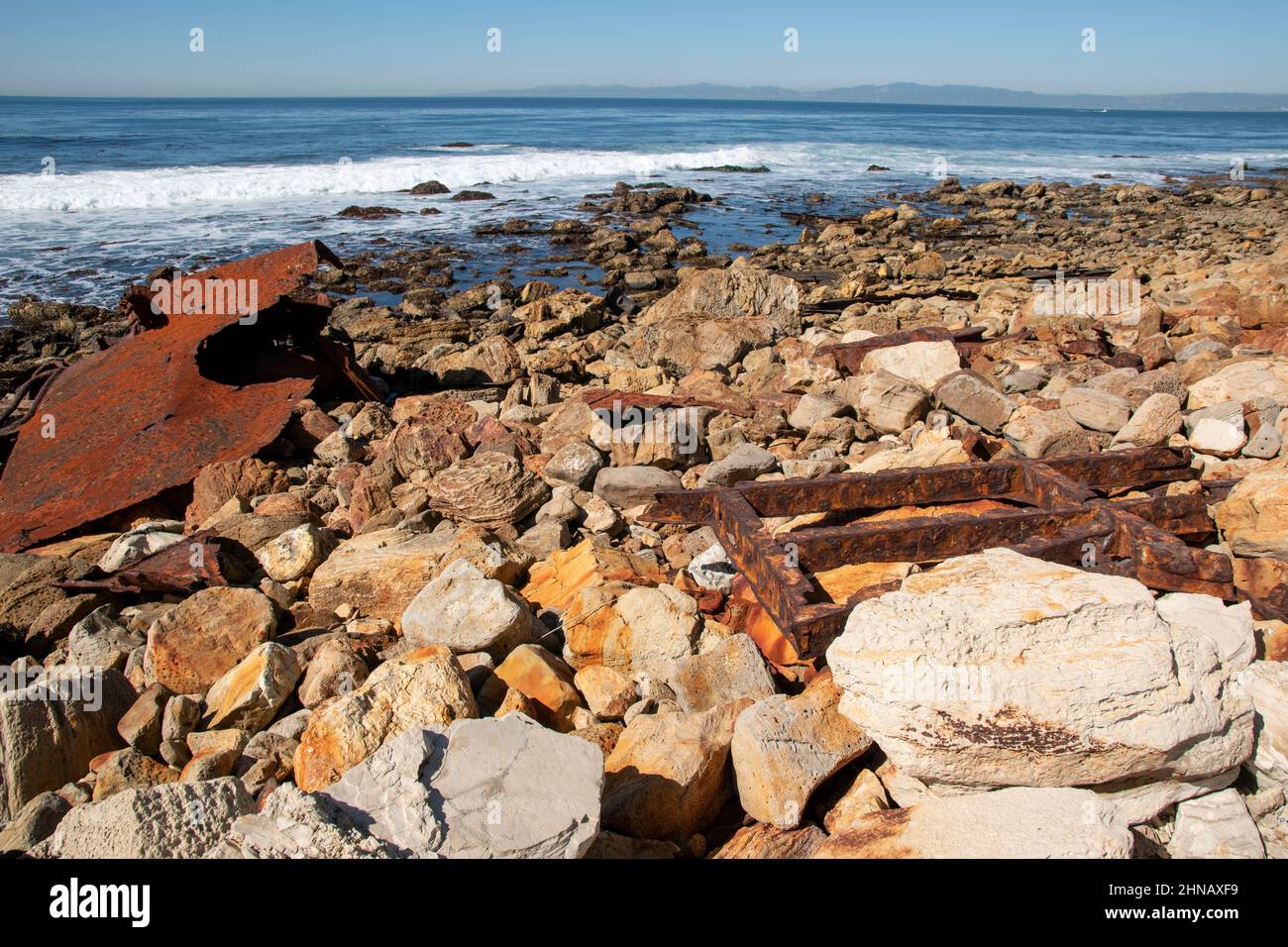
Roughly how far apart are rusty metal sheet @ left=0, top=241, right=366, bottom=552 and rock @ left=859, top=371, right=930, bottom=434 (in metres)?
3.81

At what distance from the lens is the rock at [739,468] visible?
4.23 metres

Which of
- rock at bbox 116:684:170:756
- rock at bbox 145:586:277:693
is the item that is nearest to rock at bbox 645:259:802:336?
rock at bbox 145:586:277:693

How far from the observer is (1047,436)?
3973 millimetres

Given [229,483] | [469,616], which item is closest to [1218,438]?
[469,616]

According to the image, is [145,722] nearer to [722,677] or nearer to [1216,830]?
[722,677]

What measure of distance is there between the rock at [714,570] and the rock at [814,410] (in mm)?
1766

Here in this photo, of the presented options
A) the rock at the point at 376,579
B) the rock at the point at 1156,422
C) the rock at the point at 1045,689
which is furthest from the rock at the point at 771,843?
the rock at the point at 1156,422

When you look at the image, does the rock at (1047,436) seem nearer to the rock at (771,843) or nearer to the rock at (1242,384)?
the rock at (1242,384)

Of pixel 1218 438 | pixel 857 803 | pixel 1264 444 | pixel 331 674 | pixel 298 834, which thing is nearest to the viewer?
pixel 298 834

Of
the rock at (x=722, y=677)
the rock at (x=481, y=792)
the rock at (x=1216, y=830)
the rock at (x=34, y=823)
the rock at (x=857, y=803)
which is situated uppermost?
the rock at (x=481, y=792)

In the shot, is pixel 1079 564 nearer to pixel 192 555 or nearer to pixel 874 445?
pixel 874 445

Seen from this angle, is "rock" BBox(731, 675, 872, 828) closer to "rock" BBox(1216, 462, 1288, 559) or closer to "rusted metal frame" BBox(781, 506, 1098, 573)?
"rusted metal frame" BBox(781, 506, 1098, 573)

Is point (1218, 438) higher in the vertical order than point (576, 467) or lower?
higher

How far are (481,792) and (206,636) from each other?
6.25 ft
